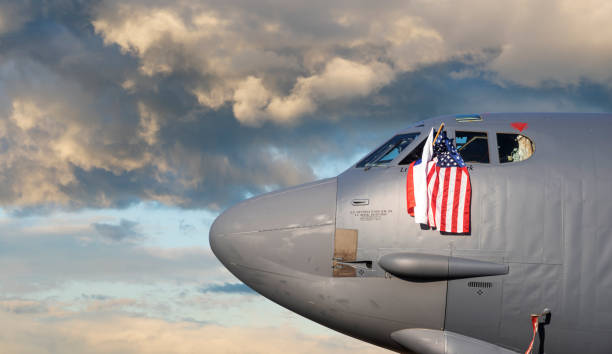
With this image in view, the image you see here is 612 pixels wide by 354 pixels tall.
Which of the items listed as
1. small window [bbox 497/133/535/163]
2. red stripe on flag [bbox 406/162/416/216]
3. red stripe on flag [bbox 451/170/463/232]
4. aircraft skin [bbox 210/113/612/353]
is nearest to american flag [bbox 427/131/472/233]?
red stripe on flag [bbox 451/170/463/232]

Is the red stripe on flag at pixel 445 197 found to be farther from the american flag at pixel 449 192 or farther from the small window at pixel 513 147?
the small window at pixel 513 147

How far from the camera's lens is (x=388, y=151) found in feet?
38.0

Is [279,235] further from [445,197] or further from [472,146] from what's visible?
[472,146]

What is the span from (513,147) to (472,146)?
656mm

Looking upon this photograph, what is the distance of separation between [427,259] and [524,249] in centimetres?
150

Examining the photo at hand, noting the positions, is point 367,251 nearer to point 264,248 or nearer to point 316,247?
point 316,247

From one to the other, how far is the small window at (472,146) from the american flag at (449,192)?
0.18m

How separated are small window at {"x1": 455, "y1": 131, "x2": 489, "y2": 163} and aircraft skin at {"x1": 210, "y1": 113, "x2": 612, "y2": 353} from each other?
113 millimetres

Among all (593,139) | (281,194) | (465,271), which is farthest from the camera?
(281,194)

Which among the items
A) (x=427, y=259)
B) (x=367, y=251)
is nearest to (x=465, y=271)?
(x=427, y=259)

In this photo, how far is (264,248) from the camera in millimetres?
11156

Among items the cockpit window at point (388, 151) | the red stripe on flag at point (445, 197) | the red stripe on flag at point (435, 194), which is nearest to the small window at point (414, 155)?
the cockpit window at point (388, 151)

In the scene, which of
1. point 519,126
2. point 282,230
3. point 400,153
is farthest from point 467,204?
point 282,230

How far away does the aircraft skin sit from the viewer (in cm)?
1012
